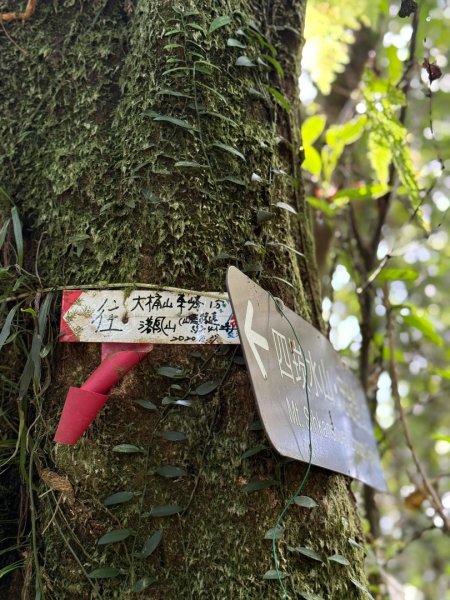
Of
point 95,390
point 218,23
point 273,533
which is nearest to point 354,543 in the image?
point 273,533

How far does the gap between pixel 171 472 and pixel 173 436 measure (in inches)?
2.1

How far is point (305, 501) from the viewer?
2.84 feet

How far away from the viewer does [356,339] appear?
222 centimetres

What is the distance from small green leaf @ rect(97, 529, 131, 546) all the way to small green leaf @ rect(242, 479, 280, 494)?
7.3 inches

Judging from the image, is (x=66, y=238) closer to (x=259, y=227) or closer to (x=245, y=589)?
(x=259, y=227)

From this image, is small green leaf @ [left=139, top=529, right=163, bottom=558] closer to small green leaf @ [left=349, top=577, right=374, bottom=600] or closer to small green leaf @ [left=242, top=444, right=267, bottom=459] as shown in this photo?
small green leaf @ [left=242, top=444, right=267, bottom=459]

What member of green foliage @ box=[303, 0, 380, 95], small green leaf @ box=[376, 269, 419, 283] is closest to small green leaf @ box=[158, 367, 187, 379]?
small green leaf @ box=[376, 269, 419, 283]

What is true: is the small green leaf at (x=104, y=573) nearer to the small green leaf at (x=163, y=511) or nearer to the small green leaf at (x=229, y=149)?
the small green leaf at (x=163, y=511)

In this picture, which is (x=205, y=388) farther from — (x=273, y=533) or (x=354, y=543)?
(x=354, y=543)

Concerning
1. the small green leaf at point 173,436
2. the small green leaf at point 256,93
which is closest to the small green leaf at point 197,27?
the small green leaf at point 256,93

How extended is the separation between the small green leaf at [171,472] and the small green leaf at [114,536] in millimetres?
94

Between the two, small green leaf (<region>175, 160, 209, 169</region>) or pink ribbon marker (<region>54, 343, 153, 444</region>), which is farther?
small green leaf (<region>175, 160, 209, 169</region>)

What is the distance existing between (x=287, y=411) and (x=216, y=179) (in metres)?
0.43

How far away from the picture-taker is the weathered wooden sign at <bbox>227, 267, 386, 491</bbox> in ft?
2.48
